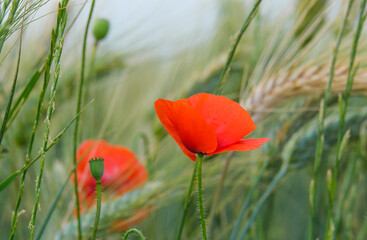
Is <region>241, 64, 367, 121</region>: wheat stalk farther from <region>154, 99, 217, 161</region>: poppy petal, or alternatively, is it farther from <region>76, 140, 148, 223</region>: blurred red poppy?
<region>154, 99, 217, 161</region>: poppy petal

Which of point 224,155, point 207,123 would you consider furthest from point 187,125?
point 224,155

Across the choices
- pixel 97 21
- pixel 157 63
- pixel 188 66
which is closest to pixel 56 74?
pixel 97 21

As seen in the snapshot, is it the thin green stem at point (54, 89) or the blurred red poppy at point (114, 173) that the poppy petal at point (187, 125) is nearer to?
the thin green stem at point (54, 89)

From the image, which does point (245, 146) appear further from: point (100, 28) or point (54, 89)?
point (100, 28)

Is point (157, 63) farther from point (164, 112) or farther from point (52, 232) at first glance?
point (164, 112)

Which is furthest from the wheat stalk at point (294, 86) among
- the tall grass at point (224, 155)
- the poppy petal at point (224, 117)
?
the poppy petal at point (224, 117)

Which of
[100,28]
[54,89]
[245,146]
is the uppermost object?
[100,28]
